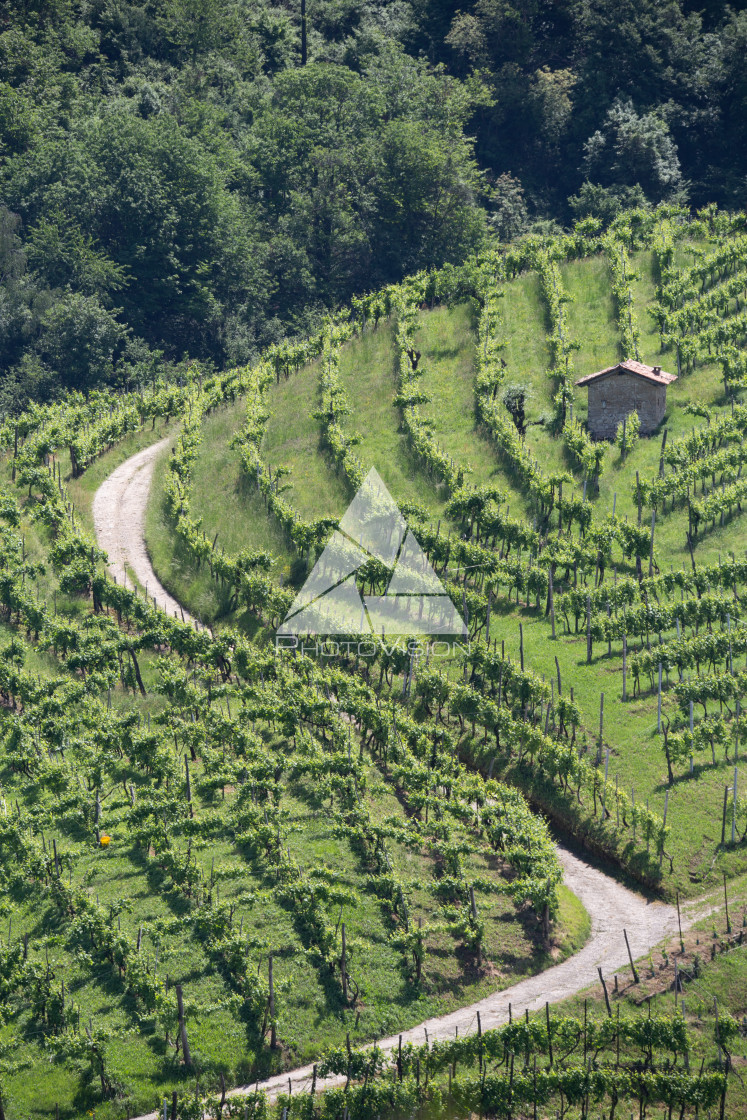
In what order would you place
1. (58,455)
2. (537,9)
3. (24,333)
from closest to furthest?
(58,455) → (24,333) → (537,9)

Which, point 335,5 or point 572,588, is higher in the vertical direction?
point 335,5

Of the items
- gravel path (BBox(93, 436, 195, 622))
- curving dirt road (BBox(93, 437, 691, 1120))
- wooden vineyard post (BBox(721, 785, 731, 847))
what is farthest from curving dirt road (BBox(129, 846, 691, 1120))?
gravel path (BBox(93, 436, 195, 622))

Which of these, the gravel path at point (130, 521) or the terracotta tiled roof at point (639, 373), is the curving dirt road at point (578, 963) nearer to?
the gravel path at point (130, 521)

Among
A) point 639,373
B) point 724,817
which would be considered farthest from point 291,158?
point 724,817

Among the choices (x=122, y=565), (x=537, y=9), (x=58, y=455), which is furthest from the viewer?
(x=537, y=9)

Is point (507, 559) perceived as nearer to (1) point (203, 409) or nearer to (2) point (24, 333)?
(1) point (203, 409)

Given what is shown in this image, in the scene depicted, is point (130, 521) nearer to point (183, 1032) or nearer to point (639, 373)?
point (639, 373)

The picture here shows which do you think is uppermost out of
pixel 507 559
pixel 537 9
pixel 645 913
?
pixel 537 9

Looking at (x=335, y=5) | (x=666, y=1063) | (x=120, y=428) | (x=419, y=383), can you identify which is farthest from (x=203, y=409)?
(x=335, y=5)
